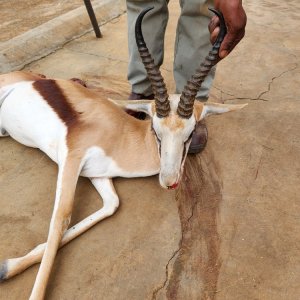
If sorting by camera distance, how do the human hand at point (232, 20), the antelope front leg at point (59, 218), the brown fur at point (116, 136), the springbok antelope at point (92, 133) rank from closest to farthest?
the antelope front leg at point (59, 218)
the human hand at point (232, 20)
the springbok antelope at point (92, 133)
the brown fur at point (116, 136)

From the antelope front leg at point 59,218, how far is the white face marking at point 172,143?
57 centimetres

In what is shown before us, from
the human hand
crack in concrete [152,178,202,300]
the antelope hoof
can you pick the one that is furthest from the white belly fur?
the human hand

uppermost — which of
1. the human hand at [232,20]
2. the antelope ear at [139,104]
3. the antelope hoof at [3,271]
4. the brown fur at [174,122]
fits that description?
the human hand at [232,20]

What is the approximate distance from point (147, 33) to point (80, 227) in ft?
5.38

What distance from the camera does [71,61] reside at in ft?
14.2

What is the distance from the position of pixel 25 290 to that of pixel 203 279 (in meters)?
0.94

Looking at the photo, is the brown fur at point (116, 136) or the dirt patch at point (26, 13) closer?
the brown fur at point (116, 136)

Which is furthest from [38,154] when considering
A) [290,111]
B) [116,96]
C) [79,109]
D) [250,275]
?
[290,111]

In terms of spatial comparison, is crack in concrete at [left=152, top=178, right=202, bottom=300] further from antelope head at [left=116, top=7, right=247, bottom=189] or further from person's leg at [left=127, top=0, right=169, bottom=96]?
person's leg at [left=127, top=0, right=169, bottom=96]

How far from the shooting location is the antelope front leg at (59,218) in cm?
198

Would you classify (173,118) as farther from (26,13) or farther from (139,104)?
(26,13)

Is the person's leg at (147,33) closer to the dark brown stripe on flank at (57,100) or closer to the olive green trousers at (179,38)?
the olive green trousers at (179,38)

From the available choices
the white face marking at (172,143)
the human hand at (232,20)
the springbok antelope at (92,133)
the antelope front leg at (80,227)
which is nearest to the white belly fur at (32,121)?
the springbok antelope at (92,133)

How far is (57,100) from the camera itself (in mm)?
2848
